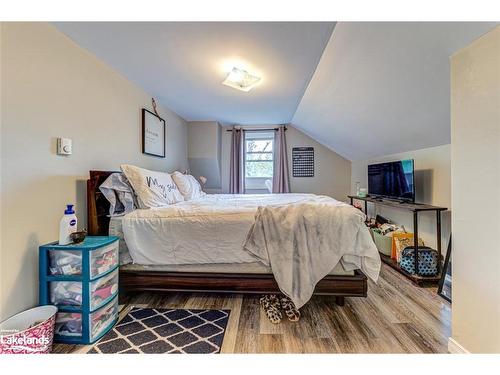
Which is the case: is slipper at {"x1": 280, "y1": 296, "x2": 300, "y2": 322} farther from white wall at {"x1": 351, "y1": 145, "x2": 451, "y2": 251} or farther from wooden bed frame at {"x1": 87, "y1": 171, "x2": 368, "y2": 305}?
white wall at {"x1": 351, "y1": 145, "x2": 451, "y2": 251}

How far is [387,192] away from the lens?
3076mm

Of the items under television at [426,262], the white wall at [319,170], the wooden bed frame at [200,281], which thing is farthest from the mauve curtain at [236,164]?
the items under television at [426,262]

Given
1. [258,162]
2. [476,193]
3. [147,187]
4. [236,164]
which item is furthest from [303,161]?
[476,193]

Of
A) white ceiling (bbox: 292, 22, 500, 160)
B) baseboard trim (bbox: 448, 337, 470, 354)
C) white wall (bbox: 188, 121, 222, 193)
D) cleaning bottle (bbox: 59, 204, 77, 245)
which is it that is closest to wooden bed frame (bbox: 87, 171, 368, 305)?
cleaning bottle (bbox: 59, 204, 77, 245)

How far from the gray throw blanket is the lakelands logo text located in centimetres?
124

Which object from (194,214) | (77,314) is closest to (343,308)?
(194,214)

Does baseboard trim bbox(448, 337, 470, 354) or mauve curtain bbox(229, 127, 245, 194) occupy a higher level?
mauve curtain bbox(229, 127, 245, 194)

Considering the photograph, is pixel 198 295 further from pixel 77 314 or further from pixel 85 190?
pixel 85 190

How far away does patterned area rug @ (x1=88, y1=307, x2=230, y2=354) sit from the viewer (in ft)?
4.48

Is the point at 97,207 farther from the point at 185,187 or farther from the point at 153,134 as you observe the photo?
the point at 153,134

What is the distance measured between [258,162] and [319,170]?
1.25m

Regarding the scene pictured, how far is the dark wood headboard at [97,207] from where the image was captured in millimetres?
1794

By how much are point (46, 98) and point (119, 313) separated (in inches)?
61.6

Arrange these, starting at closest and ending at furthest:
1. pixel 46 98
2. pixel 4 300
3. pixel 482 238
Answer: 1. pixel 482 238
2. pixel 4 300
3. pixel 46 98
